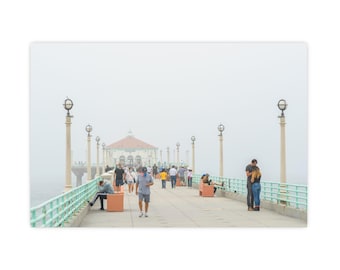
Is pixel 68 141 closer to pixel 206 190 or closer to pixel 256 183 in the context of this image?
pixel 256 183

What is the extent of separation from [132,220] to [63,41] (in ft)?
17.5

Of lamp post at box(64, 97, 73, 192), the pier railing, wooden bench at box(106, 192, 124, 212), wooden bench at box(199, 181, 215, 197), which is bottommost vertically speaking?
wooden bench at box(199, 181, 215, 197)

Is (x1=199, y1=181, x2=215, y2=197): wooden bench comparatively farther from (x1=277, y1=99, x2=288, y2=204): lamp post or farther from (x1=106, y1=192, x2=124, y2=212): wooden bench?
(x1=277, y1=99, x2=288, y2=204): lamp post

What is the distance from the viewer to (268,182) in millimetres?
22594

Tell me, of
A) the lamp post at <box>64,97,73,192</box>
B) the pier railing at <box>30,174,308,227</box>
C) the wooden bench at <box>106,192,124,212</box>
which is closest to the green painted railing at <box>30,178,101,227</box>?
the pier railing at <box>30,174,308,227</box>

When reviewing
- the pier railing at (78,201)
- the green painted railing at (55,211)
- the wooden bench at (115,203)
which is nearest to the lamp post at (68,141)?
the pier railing at (78,201)

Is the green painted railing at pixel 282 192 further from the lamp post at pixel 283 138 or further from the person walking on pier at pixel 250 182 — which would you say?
the person walking on pier at pixel 250 182

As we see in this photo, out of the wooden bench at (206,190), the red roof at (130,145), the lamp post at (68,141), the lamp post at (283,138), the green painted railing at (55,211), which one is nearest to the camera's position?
the green painted railing at (55,211)

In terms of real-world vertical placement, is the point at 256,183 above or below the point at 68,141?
below

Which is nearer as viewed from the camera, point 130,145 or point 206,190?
point 206,190

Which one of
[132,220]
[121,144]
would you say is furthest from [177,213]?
[121,144]

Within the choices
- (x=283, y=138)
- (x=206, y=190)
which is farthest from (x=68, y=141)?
(x=206, y=190)
